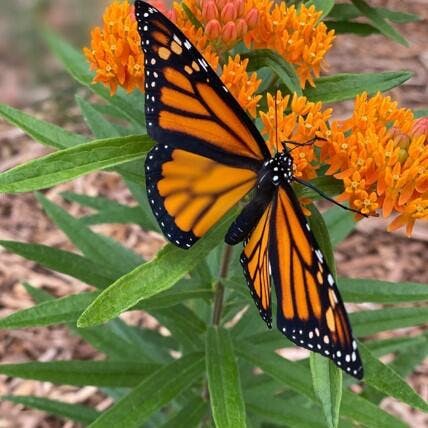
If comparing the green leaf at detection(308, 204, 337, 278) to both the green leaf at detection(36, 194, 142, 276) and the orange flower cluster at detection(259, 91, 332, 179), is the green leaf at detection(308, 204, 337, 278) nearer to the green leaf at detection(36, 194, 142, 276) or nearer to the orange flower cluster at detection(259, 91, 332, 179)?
the orange flower cluster at detection(259, 91, 332, 179)

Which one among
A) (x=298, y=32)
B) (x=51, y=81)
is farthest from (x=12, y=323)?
(x=51, y=81)

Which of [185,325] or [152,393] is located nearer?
[152,393]

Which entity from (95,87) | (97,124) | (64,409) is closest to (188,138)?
(95,87)

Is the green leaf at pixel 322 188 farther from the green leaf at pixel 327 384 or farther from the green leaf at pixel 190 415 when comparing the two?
the green leaf at pixel 190 415

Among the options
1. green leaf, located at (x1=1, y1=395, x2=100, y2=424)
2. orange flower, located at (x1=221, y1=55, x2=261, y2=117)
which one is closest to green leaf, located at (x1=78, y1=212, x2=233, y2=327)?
orange flower, located at (x1=221, y1=55, x2=261, y2=117)

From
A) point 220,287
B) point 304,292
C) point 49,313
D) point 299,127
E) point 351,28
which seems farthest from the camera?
point 351,28

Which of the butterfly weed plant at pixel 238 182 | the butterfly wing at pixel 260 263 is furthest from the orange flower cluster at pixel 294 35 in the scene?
the butterfly wing at pixel 260 263

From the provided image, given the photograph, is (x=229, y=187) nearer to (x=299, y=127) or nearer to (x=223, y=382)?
(x=299, y=127)

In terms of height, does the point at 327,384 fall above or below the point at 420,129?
below
